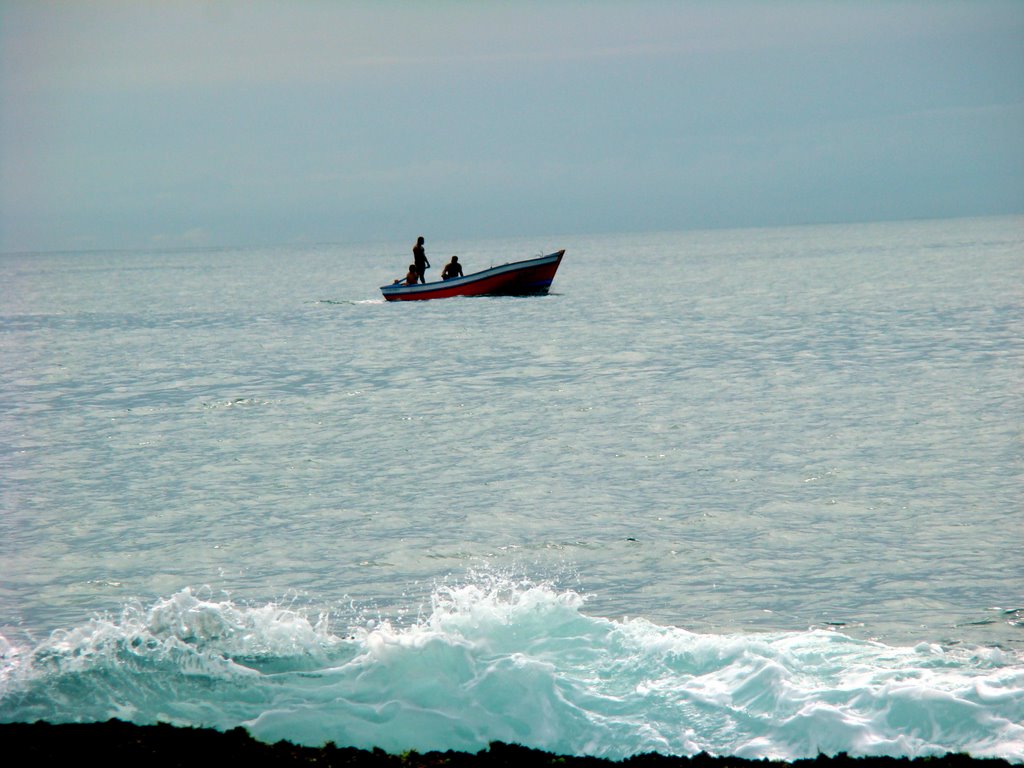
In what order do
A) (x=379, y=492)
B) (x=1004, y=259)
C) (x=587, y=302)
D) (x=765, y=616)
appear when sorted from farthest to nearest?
(x=1004, y=259), (x=587, y=302), (x=379, y=492), (x=765, y=616)

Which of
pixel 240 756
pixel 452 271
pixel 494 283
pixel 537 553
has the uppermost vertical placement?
pixel 452 271

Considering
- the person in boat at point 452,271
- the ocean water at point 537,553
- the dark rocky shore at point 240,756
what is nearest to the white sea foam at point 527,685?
the ocean water at point 537,553

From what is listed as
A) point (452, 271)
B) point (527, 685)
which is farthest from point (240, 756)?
point (452, 271)

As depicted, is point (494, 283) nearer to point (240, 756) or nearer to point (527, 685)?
point (527, 685)

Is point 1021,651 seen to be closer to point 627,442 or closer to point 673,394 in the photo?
point 627,442

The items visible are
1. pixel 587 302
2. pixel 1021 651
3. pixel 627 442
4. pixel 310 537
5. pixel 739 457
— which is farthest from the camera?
pixel 587 302

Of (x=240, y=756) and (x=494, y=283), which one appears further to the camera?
(x=494, y=283)

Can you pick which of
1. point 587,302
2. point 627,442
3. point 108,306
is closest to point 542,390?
point 627,442

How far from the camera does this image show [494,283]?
52.6 meters

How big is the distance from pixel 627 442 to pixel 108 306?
214ft

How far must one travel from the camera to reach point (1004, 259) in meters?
94.8

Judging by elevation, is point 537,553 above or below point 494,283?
below

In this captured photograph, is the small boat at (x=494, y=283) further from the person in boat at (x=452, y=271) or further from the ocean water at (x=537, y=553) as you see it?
the ocean water at (x=537, y=553)

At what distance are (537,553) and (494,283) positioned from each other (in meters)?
40.3
